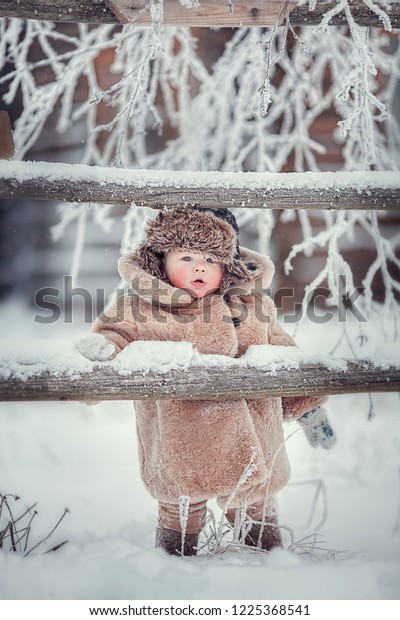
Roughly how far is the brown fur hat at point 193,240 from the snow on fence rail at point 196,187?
0.89 ft

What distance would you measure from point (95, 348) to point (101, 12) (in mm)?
1070

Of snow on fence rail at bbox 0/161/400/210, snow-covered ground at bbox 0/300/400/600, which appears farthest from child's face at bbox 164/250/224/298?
snow-covered ground at bbox 0/300/400/600

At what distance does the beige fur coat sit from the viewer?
5.97ft

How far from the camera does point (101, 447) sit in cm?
366

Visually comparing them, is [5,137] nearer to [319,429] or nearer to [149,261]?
[149,261]

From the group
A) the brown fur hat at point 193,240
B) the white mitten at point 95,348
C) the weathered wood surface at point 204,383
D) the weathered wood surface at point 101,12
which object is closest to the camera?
the weathered wood surface at point 204,383

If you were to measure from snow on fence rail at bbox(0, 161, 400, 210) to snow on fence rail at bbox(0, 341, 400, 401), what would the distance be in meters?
0.41

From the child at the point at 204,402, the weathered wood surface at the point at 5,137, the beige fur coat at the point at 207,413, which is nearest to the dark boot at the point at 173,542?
the child at the point at 204,402

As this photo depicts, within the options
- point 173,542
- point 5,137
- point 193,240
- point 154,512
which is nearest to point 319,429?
point 173,542

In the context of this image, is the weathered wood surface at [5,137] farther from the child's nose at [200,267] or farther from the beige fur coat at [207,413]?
the child's nose at [200,267]

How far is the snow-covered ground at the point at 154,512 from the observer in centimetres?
152

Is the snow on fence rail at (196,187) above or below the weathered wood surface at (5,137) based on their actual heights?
below

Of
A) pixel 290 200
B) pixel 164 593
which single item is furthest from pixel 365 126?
pixel 164 593

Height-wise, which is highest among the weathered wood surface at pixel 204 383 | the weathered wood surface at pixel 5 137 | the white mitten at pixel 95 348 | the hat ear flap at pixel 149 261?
the weathered wood surface at pixel 5 137
